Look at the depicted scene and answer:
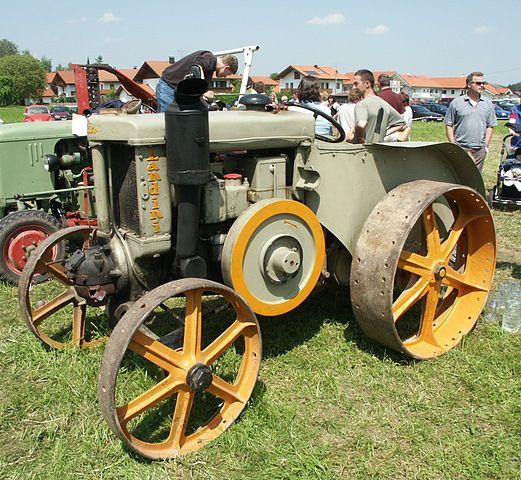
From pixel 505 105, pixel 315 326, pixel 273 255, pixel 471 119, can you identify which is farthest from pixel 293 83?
pixel 273 255

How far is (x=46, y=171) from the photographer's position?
19.0 ft

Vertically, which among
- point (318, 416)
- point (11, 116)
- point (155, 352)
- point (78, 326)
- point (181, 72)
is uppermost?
point (181, 72)

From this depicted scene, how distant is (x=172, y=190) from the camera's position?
2.87 m

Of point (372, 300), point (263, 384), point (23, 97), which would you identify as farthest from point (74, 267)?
point (23, 97)

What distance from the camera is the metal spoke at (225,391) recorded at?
2.67 metres

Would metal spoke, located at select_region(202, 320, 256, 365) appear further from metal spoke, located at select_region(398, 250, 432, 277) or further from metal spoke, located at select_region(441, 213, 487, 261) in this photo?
metal spoke, located at select_region(441, 213, 487, 261)

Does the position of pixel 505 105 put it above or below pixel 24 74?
below

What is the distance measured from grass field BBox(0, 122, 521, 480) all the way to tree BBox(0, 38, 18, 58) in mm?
140704

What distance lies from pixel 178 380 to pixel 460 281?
7.03ft

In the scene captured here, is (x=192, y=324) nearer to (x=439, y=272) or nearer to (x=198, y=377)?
(x=198, y=377)

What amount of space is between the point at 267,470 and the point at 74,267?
1.45 meters

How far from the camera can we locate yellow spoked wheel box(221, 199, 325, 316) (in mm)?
2895

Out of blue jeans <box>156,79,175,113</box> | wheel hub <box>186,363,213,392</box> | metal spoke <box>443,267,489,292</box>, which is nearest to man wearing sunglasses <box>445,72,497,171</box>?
metal spoke <box>443,267,489,292</box>

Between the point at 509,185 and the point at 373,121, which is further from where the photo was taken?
the point at 509,185
